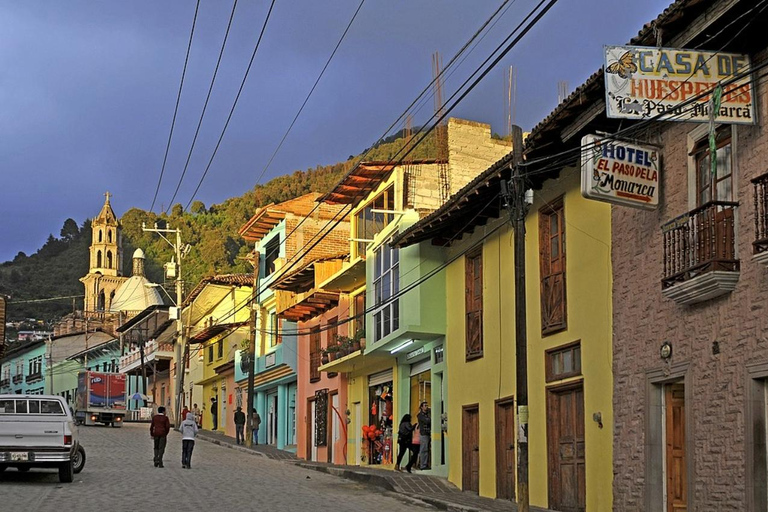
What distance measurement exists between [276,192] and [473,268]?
60758mm

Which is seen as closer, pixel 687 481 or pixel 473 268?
pixel 687 481

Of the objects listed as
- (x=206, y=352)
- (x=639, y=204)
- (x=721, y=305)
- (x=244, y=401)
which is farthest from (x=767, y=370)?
(x=206, y=352)

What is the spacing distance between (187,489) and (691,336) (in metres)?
10.3

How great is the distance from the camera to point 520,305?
55.4 feet

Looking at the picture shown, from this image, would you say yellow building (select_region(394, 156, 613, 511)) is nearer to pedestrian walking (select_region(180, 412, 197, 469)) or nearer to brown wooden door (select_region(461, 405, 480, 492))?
brown wooden door (select_region(461, 405, 480, 492))

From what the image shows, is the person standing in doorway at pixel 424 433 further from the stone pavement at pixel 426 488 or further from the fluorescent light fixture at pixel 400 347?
the fluorescent light fixture at pixel 400 347

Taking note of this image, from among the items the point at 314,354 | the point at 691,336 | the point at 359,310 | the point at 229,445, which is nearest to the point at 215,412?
the point at 229,445

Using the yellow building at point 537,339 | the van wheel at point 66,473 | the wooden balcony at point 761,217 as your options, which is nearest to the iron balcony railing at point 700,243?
the wooden balcony at point 761,217

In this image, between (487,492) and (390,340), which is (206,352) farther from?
(487,492)

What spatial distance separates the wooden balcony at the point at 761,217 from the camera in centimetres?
1242

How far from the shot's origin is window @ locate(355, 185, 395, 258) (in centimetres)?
2933

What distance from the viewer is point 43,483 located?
67.4 feet

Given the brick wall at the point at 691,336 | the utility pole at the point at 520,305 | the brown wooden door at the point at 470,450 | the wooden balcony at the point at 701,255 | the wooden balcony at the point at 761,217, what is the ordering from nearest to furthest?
the wooden balcony at the point at 761,217 < the brick wall at the point at 691,336 < the wooden balcony at the point at 701,255 < the utility pole at the point at 520,305 < the brown wooden door at the point at 470,450

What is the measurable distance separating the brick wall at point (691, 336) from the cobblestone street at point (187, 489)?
467cm
